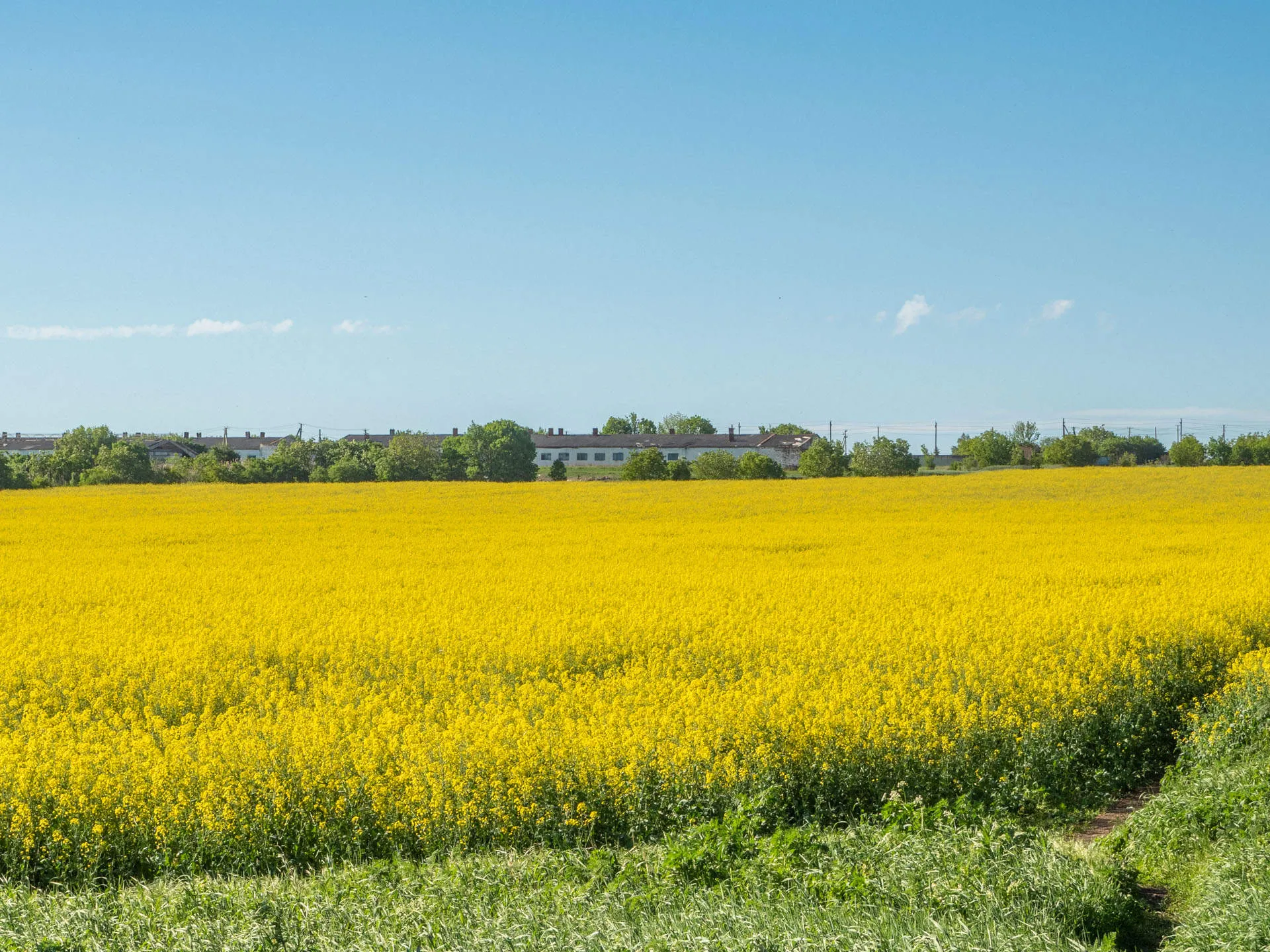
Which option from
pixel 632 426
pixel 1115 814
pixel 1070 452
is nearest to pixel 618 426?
pixel 632 426

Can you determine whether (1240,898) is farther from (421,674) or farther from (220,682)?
(220,682)

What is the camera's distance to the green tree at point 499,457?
9388cm

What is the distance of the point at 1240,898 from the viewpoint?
5.76 m

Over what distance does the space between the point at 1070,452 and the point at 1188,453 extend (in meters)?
10.1

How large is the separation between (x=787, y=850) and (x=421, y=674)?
6.08 m

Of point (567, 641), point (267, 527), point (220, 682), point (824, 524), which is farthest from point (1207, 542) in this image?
point (267, 527)

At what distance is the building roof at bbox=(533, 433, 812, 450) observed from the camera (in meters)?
139

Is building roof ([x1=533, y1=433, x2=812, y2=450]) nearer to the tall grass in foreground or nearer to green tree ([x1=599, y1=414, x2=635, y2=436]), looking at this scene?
green tree ([x1=599, y1=414, x2=635, y2=436])

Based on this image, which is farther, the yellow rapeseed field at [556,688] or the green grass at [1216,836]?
the yellow rapeseed field at [556,688]

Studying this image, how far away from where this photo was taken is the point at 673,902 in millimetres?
5988

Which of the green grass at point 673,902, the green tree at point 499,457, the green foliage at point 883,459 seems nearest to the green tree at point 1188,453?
the green foliage at point 883,459

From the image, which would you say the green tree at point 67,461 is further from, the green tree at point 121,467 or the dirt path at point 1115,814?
the dirt path at point 1115,814

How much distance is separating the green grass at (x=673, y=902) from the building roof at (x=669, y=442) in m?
131

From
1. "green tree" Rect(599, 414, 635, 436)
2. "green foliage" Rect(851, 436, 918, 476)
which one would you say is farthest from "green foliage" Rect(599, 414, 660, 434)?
"green foliage" Rect(851, 436, 918, 476)
